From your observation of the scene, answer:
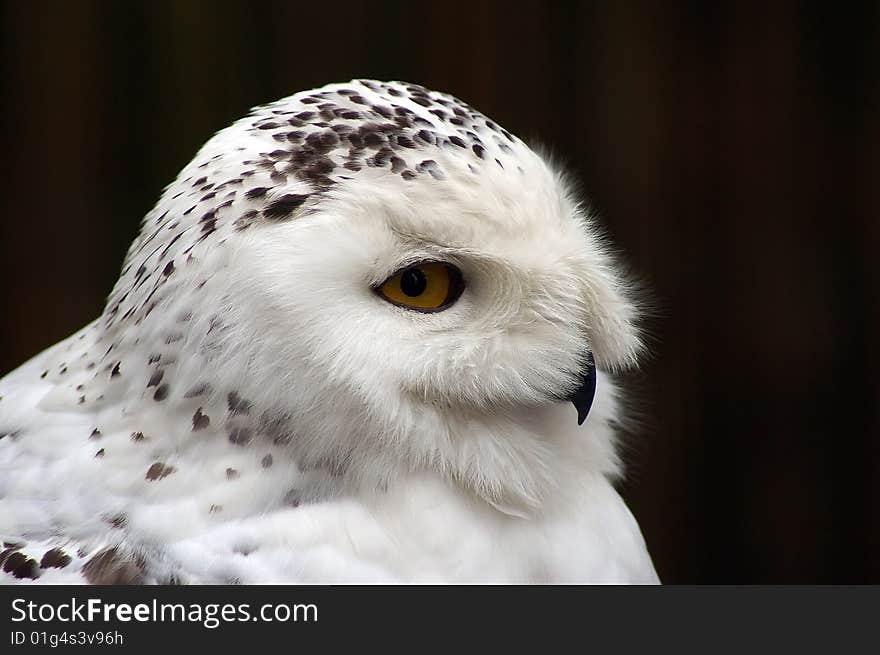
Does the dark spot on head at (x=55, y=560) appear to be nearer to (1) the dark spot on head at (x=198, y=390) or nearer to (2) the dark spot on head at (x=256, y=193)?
(1) the dark spot on head at (x=198, y=390)

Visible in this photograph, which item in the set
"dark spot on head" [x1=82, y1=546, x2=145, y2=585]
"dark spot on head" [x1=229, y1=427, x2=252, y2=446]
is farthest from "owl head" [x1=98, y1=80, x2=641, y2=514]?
"dark spot on head" [x1=82, y1=546, x2=145, y2=585]

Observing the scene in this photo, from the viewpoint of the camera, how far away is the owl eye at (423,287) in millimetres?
1006

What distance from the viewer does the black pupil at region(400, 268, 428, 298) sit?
101 cm

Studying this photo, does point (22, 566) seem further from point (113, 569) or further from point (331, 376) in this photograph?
point (331, 376)

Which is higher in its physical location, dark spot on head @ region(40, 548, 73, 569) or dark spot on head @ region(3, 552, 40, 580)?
dark spot on head @ region(40, 548, 73, 569)

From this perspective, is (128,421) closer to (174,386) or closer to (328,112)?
(174,386)

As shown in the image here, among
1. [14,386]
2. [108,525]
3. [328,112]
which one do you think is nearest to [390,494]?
[108,525]

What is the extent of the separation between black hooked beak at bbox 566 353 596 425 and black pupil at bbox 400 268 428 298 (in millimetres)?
208

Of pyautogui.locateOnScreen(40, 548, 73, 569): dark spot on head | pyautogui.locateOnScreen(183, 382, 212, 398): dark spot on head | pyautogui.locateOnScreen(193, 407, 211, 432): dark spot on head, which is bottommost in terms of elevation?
pyautogui.locateOnScreen(40, 548, 73, 569): dark spot on head

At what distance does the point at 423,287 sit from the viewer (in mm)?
1016

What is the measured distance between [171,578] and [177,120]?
1.44 m

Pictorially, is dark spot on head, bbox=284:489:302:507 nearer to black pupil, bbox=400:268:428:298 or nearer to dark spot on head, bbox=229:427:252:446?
dark spot on head, bbox=229:427:252:446

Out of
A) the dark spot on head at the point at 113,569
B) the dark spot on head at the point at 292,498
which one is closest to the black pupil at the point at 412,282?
the dark spot on head at the point at 292,498

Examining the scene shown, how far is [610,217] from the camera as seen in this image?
2.19 metres
